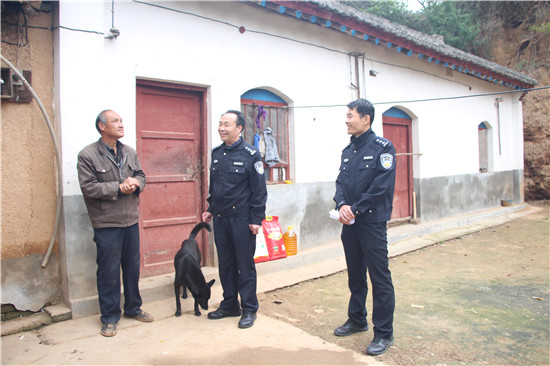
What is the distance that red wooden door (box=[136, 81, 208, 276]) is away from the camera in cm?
487

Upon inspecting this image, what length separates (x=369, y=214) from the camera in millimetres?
3273

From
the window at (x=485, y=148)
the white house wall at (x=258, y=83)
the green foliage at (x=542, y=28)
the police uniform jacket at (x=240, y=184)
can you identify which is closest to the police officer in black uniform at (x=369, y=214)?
the police uniform jacket at (x=240, y=184)

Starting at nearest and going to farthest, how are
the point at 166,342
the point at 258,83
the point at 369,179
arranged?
the point at 369,179 < the point at 166,342 < the point at 258,83

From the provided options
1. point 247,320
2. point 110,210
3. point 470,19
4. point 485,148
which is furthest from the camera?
point 470,19

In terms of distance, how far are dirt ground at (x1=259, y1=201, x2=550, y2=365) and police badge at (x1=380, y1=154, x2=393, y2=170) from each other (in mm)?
1533

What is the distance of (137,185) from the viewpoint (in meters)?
3.77

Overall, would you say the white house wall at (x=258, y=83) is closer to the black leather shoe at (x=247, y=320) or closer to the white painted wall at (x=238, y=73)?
the white painted wall at (x=238, y=73)

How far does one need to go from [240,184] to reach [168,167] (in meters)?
1.59

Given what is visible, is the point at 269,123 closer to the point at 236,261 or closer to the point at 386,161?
the point at 236,261

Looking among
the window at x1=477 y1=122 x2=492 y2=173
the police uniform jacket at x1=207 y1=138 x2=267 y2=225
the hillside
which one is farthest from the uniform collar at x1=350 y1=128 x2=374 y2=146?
the hillside

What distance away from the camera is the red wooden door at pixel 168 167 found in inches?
192

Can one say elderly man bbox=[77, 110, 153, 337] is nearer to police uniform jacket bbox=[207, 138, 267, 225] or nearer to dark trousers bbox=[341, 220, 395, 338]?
police uniform jacket bbox=[207, 138, 267, 225]

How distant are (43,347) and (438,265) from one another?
18.0 feet

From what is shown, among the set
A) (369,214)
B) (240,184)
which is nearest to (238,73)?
(240,184)
